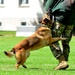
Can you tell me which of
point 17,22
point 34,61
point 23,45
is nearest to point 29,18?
point 17,22

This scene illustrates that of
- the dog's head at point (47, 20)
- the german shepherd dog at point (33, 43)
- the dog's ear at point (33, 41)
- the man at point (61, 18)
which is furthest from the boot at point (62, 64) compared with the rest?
the dog's head at point (47, 20)

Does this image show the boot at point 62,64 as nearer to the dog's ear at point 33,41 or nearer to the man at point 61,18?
the man at point 61,18

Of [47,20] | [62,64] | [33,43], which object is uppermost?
[47,20]

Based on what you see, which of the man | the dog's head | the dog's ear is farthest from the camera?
the man

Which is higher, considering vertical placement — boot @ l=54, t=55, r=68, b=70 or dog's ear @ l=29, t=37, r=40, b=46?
dog's ear @ l=29, t=37, r=40, b=46

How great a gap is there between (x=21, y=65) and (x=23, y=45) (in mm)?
864

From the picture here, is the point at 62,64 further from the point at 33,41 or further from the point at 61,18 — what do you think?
the point at 61,18

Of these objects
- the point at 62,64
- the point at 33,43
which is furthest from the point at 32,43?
the point at 62,64

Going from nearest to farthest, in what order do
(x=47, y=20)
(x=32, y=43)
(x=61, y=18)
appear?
(x=32, y=43)
(x=47, y=20)
(x=61, y=18)

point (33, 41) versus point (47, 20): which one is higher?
point (47, 20)

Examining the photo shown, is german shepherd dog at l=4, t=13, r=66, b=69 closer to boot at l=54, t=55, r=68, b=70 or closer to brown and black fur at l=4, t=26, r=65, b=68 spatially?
brown and black fur at l=4, t=26, r=65, b=68

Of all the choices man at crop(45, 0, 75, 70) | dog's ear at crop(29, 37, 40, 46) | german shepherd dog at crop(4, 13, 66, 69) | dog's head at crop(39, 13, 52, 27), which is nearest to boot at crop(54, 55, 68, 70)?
man at crop(45, 0, 75, 70)

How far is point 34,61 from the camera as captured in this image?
12141 mm

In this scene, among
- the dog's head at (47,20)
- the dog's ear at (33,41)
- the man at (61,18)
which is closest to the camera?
the dog's ear at (33,41)
